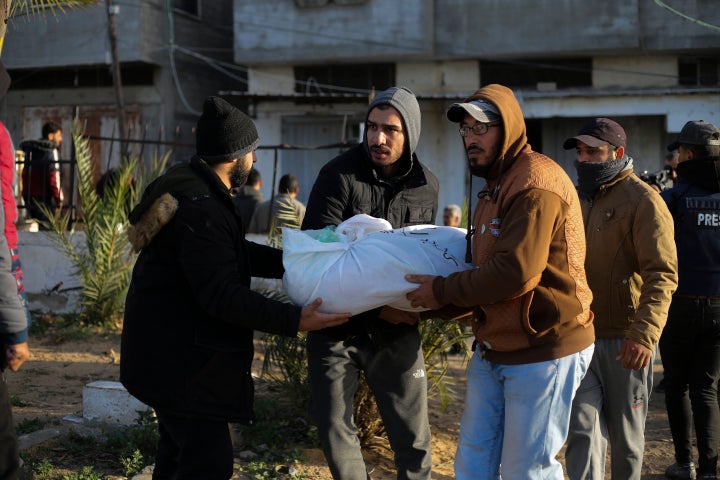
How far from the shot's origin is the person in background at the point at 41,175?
1016 centimetres

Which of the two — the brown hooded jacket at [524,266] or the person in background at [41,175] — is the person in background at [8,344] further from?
the person in background at [41,175]

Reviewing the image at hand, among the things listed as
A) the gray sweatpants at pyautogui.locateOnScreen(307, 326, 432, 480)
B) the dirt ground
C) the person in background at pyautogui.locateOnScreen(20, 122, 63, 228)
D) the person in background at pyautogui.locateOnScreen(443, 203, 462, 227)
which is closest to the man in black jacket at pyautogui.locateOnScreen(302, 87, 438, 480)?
the gray sweatpants at pyautogui.locateOnScreen(307, 326, 432, 480)

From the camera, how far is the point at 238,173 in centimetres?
343

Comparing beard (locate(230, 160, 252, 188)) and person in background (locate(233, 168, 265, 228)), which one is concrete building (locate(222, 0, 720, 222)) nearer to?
person in background (locate(233, 168, 265, 228))

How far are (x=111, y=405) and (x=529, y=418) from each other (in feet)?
10.4

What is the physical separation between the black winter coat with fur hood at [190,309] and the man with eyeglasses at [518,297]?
2.33 ft

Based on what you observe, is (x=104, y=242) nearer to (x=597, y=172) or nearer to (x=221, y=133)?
(x=221, y=133)

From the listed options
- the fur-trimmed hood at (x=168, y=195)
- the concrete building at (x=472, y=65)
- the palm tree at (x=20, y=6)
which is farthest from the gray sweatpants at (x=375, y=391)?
the concrete building at (x=472, y=65)

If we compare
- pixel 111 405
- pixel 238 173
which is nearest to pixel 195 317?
pixel 238 173

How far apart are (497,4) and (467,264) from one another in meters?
14.5

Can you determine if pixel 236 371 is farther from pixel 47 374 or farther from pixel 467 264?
pixel 47 374

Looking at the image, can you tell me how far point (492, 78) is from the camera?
17.6 meters

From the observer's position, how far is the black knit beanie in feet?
10.9

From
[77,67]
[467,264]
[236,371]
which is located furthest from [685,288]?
[77,67]
